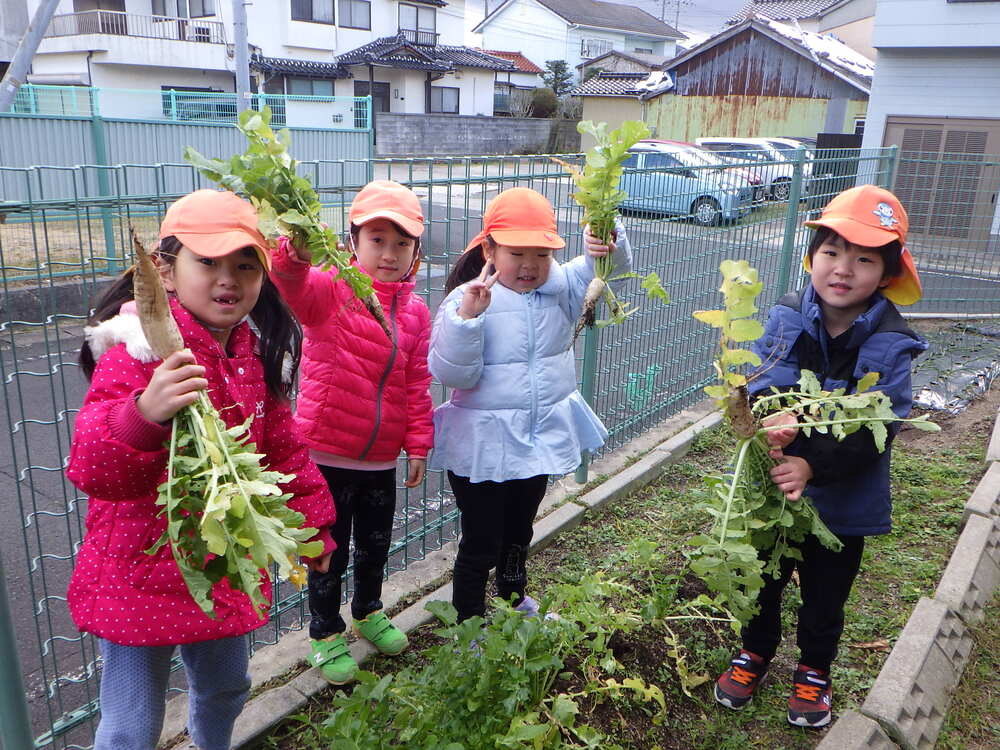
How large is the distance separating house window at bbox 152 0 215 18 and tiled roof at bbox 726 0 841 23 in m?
25.0

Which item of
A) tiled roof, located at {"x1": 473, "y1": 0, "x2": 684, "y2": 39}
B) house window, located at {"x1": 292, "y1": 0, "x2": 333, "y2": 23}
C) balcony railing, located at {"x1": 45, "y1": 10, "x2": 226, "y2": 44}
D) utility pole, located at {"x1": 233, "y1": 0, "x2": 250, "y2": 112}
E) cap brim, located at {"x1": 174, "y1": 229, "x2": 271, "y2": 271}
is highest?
tiled roof, located at {"x1": 473, "y1": 0, "x2": 684, "y2": 39}

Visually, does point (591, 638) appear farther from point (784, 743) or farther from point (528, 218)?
point (528, 218)

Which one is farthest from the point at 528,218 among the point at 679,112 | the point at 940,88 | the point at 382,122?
the point at 679,112

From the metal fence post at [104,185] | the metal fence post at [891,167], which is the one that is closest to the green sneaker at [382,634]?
the metal fence post at [104,185]

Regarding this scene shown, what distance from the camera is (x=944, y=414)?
5746mm

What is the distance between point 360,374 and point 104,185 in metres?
6.27

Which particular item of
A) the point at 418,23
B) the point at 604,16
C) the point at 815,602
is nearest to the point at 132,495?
the point at 815,602

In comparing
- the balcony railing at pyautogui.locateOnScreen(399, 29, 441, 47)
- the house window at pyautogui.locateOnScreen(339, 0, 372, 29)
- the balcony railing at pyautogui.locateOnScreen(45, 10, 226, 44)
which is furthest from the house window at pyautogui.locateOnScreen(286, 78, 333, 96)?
the balcony railing at pyautogui.locateOnScreen(399, 29, 441, 47)

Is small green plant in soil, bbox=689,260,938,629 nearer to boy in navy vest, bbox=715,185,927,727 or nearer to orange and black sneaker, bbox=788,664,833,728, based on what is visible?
boy in navy vest, bbox=715,185,927,727

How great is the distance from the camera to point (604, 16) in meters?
51.0

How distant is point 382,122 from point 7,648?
27.3 m

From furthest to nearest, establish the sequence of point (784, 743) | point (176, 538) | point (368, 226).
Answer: point (784, 743) → point (368, 226) → point (176, 538)

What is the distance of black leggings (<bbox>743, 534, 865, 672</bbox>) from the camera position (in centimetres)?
258

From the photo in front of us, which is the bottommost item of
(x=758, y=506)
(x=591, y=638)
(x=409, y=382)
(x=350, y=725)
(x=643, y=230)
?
(x=591, y=638)
